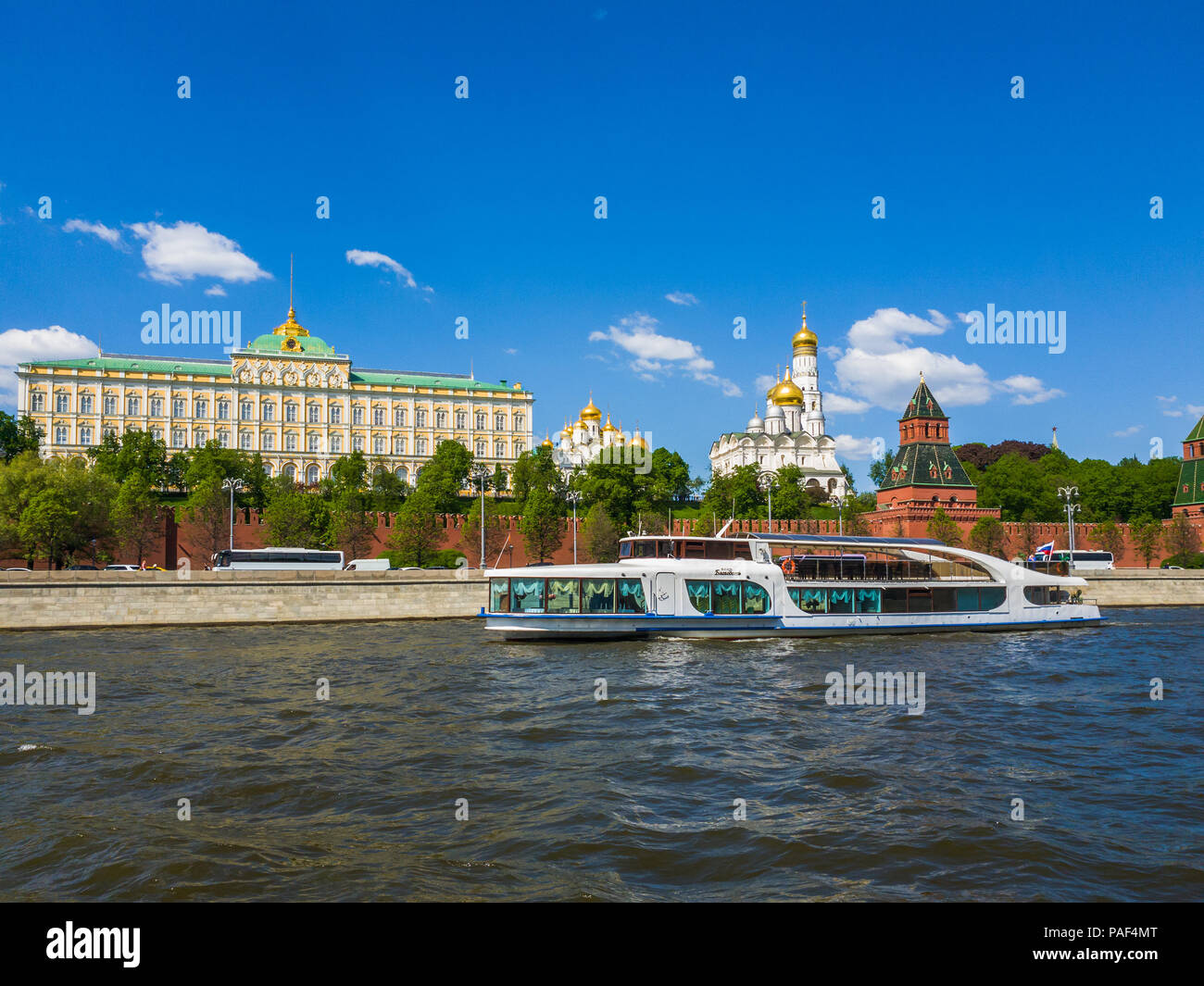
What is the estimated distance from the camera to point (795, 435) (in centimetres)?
11844

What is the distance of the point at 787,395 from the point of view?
12150 centimetres

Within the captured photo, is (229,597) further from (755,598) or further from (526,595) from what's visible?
(755,598)

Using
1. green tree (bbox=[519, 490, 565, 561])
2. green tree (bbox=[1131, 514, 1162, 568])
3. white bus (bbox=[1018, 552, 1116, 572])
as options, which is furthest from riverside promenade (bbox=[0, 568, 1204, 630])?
green tree (bbox=[1131, 514, 1162, 568])

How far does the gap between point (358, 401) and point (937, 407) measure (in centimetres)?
7012

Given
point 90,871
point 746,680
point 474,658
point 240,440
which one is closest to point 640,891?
point 90,871

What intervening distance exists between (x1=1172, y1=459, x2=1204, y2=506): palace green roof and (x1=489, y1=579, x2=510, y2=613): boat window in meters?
71.1

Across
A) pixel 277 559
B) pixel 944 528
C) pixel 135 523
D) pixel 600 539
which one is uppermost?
pixel 135 523

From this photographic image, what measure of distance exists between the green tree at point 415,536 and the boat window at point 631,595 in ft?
110

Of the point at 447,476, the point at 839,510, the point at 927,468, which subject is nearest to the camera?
the point at 927,468

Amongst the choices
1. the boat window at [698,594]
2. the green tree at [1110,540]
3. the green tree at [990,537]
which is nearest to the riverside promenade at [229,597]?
the boat window at [698,594]

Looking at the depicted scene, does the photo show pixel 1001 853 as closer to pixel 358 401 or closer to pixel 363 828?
pixel 363 828

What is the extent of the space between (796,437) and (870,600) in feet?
298

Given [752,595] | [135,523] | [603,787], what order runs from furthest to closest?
[135,523], [752,595], [603,787]

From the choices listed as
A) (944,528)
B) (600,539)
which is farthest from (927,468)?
(600,539)
